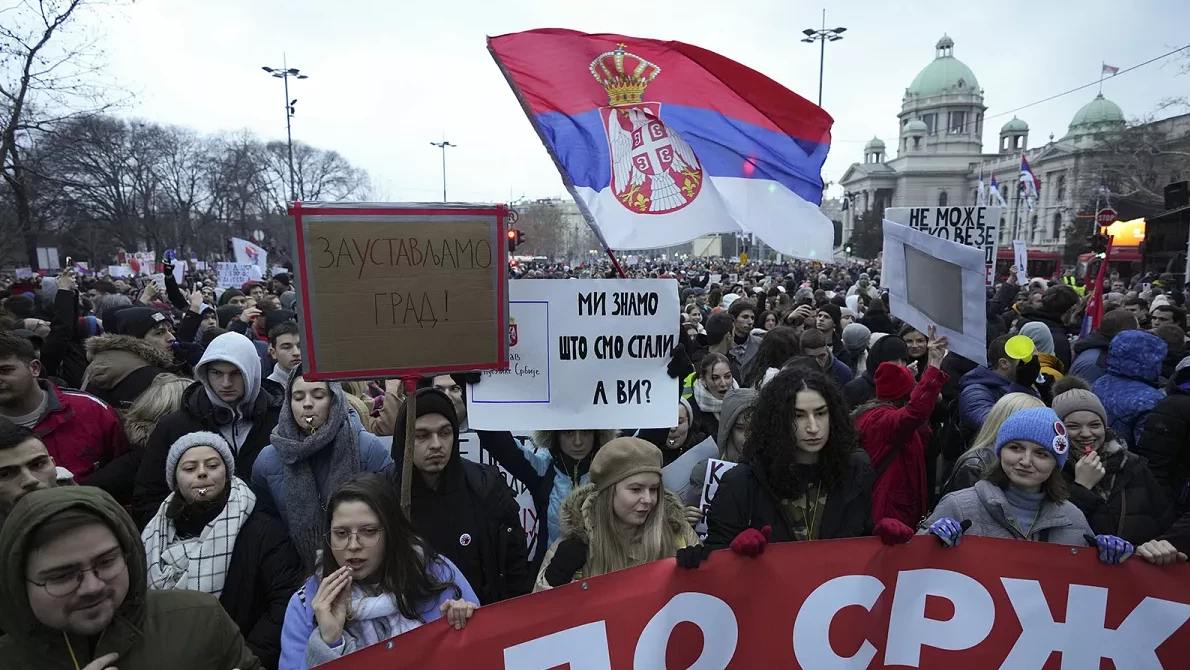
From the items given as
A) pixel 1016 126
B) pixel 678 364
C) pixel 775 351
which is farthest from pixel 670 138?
pixel 1016 126

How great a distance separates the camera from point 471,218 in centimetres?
277

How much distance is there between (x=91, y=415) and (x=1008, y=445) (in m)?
4.71

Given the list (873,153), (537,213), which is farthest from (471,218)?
(873,153)

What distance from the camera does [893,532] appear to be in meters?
2.54

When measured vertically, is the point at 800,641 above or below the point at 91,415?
below

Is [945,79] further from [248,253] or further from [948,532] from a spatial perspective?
[948,532]

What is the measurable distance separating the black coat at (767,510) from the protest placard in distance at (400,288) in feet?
3.67

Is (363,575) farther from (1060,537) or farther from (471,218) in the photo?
(1060,537)

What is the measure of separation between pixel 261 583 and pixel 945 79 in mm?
117142

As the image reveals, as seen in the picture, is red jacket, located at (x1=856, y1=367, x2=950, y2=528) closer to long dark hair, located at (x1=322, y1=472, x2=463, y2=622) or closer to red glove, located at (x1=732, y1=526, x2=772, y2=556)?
red glove, located at (x1=732, y1=526, x2=772, y2=556)

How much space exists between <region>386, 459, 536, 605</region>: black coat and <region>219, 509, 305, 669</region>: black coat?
0.54 metres

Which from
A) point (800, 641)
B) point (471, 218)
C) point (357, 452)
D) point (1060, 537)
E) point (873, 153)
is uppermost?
point (873, 153)

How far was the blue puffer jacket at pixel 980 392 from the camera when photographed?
14.6ft

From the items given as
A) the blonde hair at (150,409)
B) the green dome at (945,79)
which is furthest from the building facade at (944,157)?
the blonde hair at (150,409)
